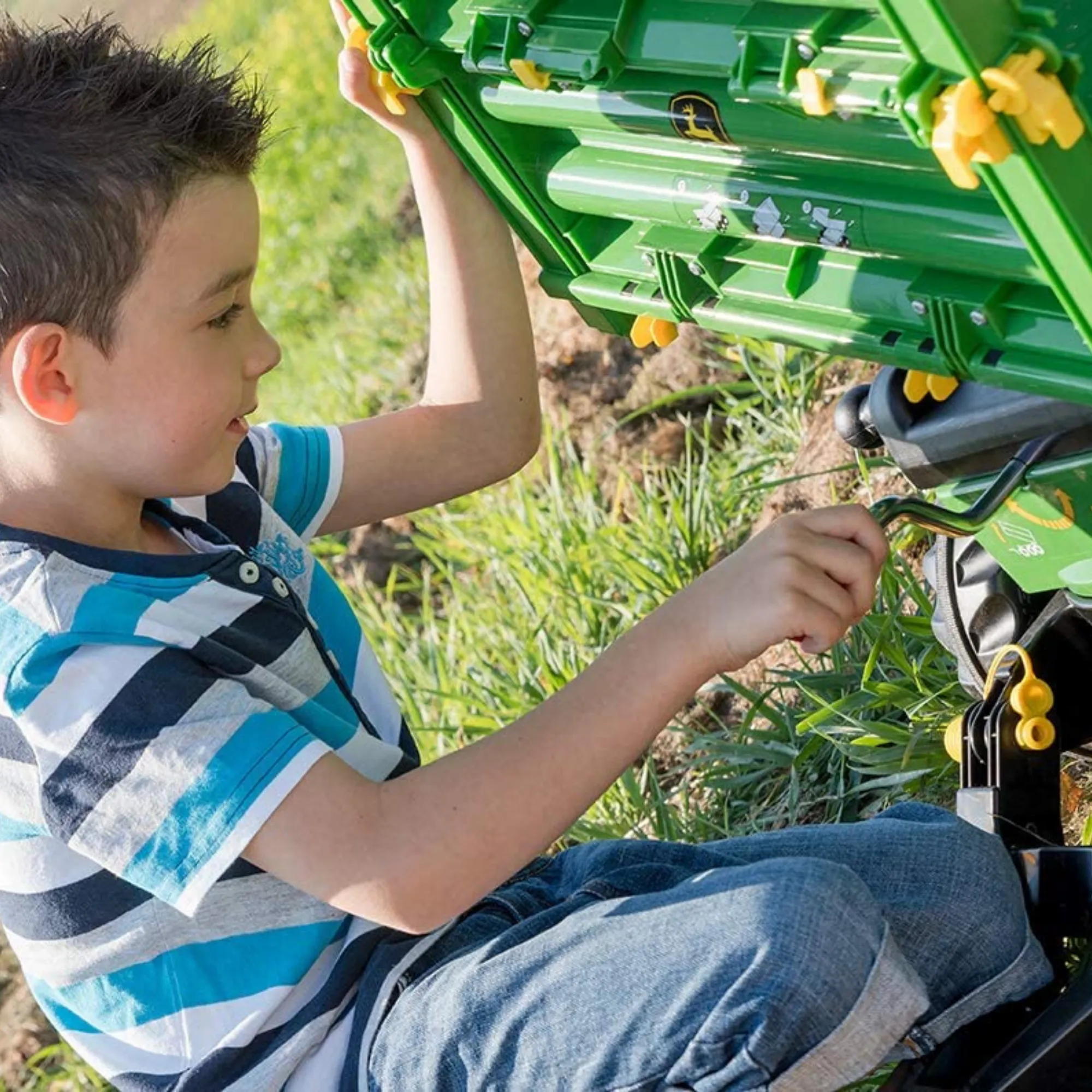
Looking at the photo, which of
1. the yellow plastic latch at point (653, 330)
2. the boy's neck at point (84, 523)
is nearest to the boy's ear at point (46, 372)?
the boy's neck at point (84, 523)

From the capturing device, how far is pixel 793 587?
169 centimetres

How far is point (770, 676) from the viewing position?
3.02 metres

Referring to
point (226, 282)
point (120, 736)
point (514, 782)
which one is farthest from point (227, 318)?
point (514, 782)

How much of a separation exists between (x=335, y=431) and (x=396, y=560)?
6.29ft

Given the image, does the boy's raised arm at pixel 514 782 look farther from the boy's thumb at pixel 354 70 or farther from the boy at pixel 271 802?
the boy's thumb at pixel 354 70

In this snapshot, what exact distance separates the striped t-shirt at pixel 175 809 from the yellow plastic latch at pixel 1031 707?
0.69 meters

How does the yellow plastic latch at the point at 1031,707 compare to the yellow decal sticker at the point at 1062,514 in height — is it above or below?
below

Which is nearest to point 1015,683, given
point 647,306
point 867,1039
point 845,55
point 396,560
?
point 867,1039

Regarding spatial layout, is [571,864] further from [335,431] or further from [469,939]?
[335,431]

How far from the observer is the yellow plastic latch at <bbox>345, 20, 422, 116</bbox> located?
1982 mm

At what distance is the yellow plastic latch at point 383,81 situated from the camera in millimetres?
1982

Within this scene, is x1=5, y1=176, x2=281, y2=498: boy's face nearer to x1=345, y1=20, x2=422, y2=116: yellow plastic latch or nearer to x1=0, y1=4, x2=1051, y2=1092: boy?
x1=0, y1=4, x2=1051, y2=1092: boy

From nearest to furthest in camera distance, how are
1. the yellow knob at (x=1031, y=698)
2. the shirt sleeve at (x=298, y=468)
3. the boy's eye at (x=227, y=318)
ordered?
1. the boy's eye at (x=227, y=318)
2. the yellow knob at (x=1031, y=698)
3. the shirt sleeve at (x=298, y=468)

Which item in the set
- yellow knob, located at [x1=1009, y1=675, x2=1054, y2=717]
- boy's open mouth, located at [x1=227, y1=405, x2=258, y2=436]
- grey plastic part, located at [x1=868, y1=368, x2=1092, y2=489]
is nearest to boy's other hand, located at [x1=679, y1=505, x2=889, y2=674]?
grey plastic part, located at [x1=868, y1=368, x2=1092, y2=489]
